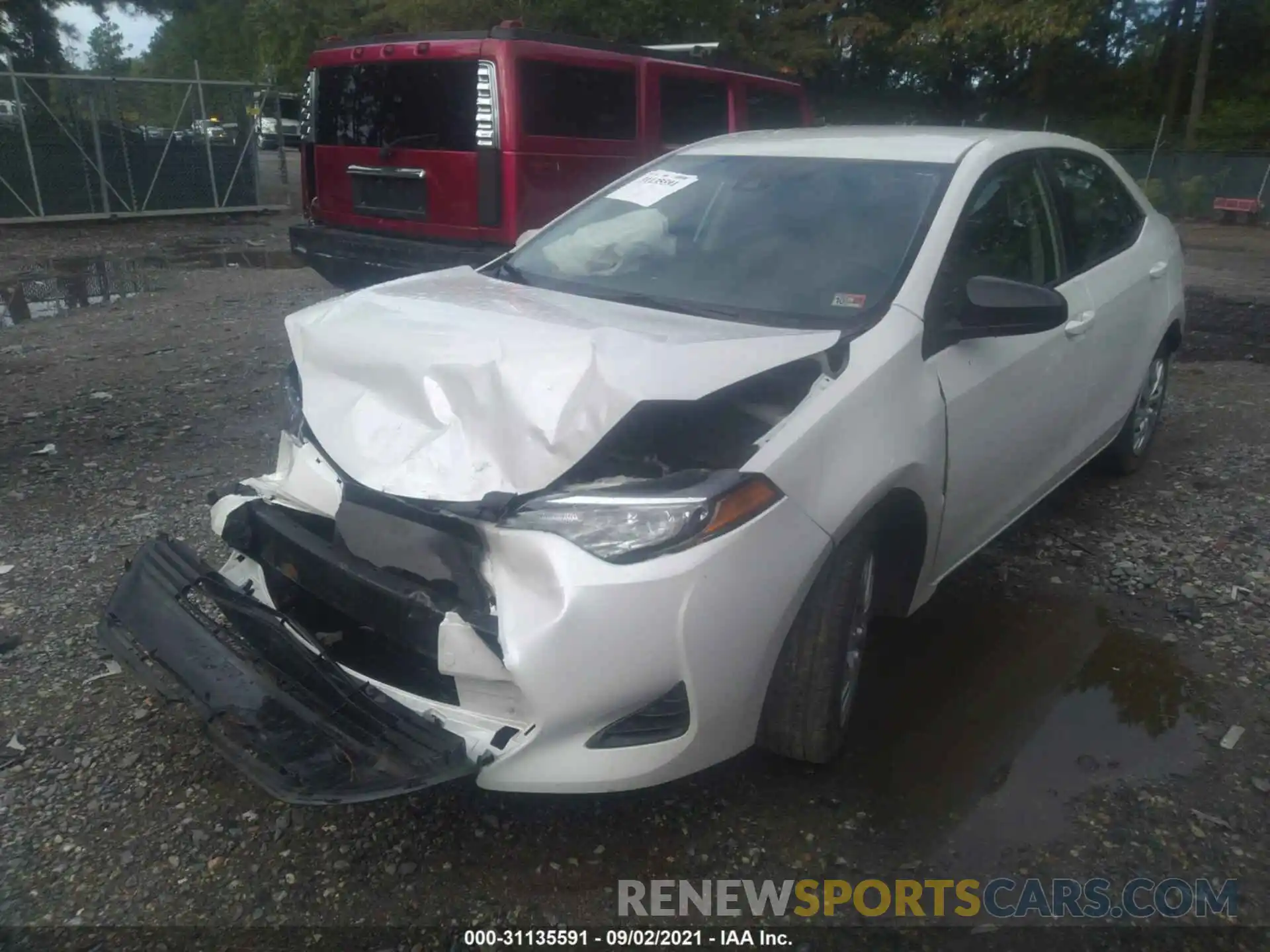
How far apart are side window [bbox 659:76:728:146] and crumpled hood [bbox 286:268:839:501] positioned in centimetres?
518

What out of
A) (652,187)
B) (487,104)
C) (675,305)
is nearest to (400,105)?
(487,104)

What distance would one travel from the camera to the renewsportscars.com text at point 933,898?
240 cm

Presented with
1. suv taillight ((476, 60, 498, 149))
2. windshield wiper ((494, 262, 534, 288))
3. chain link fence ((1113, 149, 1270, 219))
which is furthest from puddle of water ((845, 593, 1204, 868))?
chain link fence ((1113, 149, 1270, 219))

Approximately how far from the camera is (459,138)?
6.61m

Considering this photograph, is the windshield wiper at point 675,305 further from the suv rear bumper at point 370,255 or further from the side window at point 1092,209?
the suv rear bumper at point 370,255

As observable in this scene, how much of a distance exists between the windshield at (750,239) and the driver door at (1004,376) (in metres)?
0.22

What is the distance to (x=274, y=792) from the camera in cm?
208

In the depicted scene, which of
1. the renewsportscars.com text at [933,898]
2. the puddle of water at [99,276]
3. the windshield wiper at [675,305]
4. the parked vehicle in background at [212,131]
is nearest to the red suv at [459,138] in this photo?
the puddle of water at [99,276]

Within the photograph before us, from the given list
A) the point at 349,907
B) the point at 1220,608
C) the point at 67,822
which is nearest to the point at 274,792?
the point at 349,907

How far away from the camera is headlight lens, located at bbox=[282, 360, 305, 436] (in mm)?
2902

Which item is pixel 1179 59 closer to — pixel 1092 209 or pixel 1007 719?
pixel 1092 209

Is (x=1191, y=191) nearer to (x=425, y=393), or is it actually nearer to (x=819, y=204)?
(x=819, y=204)

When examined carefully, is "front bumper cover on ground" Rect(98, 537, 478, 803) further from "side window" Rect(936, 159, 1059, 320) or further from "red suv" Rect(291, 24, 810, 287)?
"red suv" Rect(291, 24, 810, 287)

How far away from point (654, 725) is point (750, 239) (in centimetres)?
182
